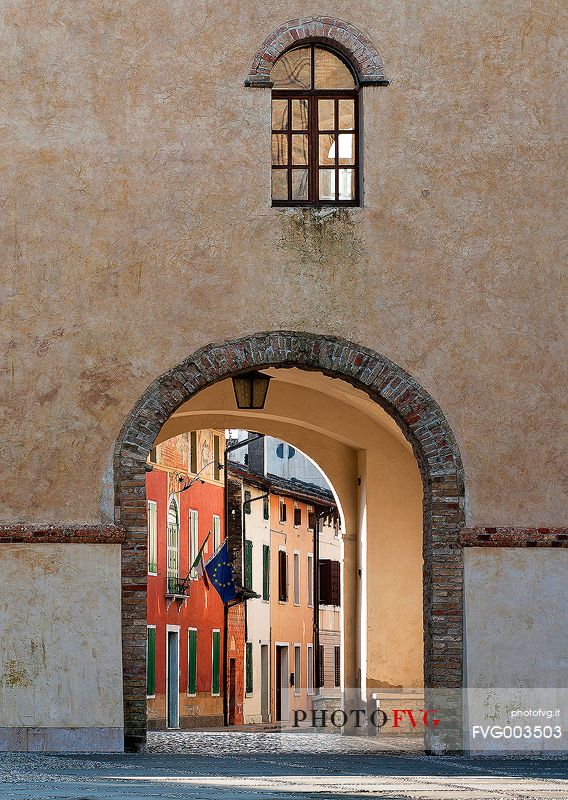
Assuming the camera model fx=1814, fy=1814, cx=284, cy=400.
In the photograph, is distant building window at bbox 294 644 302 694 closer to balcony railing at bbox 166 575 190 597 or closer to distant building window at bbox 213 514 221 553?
distant building window at bbox 213 514 221 553

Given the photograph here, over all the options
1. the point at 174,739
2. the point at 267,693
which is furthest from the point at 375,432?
the point at 267,693

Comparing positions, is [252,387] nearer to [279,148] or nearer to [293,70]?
[279,148]

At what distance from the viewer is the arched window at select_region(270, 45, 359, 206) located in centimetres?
1661

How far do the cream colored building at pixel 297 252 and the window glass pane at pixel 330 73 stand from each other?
28mm

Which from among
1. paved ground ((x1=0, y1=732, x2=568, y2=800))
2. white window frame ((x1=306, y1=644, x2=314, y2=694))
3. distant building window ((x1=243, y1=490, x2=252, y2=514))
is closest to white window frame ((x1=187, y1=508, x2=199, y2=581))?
distant building window ((x1=243, y1=490, x2=252, y2=514))

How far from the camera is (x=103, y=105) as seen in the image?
1638 centimetres

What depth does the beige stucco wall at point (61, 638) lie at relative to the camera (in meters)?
15.7

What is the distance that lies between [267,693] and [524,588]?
31.5 metres

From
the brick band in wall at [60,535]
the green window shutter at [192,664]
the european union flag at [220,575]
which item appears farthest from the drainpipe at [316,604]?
the brick band in wall at [60,535]

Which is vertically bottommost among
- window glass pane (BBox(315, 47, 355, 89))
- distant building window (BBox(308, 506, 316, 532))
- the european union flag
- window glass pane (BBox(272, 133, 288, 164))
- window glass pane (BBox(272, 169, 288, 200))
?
the european union flag

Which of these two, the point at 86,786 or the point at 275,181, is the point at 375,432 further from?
the point at 86,786

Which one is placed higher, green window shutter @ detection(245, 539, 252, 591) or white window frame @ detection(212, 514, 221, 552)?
white window frame @ detection(212, 514, 221, 552)

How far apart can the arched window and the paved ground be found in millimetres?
5074
